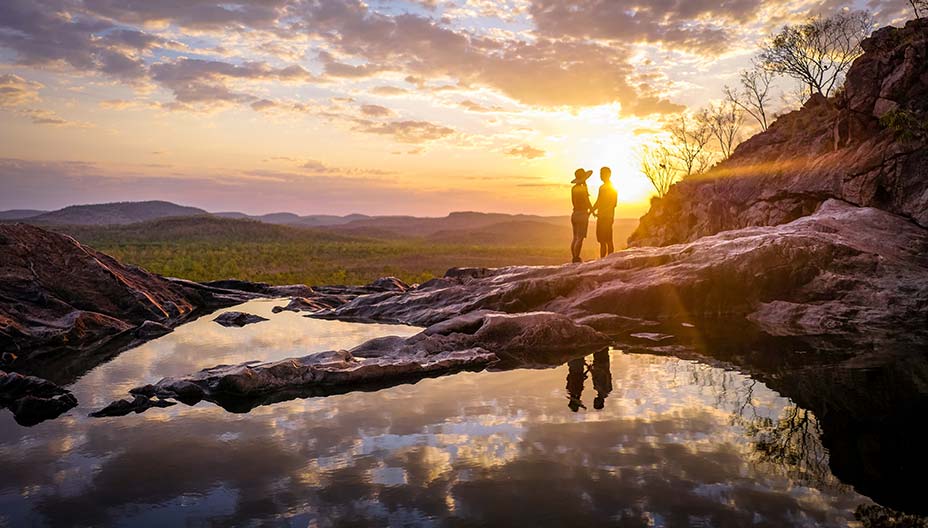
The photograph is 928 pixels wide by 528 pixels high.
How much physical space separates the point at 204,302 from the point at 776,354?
826 inches

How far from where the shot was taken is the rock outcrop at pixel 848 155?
70.3 ft

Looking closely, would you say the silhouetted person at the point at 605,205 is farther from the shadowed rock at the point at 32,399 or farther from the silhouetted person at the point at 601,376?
the shadowed rock at the point at 32,399

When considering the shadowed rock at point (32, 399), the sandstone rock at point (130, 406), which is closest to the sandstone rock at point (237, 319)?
the shadowed rock at point (32, 399)

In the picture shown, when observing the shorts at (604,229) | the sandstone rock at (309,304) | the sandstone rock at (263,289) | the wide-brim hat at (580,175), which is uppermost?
the wide-brim hat at (580,175)

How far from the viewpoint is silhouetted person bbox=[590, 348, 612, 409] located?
9344mm

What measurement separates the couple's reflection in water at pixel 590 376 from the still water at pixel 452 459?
0.06 meters

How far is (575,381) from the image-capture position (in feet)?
34.4

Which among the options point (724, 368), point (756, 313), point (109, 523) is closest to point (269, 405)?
point (109, 523)

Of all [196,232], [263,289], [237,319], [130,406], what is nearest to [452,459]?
[130,406]

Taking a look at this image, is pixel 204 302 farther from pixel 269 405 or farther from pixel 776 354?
pixel 776 354

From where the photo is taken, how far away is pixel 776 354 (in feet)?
39.6

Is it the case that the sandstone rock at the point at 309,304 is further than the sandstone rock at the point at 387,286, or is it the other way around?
the sandstone rock at the point at 387,286

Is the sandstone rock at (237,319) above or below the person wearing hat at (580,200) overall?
below

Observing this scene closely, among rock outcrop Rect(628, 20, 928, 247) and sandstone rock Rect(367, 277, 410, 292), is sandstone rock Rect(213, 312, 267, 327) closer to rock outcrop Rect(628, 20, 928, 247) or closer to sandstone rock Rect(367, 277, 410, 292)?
sandstone rock Rect(367, 277, 410, 292)
